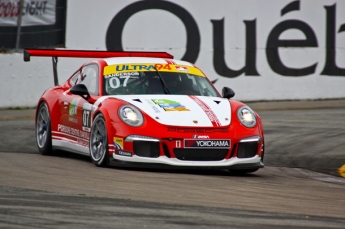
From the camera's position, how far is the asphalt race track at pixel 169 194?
20.9 ft

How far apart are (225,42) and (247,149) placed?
11.7m

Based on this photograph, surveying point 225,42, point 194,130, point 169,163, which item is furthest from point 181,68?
point 225,42

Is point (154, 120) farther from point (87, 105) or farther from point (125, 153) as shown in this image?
point (87, 105)

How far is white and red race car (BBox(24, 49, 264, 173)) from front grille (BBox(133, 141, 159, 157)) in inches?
0.4

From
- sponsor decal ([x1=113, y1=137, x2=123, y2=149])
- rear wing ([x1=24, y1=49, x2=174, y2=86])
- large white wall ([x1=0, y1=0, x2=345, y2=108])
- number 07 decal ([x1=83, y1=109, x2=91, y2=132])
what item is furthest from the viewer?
large white wall ([x1=0, y1=0, x2=345, y2=108])

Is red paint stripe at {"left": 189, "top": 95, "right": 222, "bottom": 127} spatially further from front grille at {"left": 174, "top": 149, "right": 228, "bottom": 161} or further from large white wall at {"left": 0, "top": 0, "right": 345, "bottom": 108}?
large white wall at {"left": 0, "top": 0, "right": 345, "bottom": 108}

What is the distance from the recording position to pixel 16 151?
38.5 feet

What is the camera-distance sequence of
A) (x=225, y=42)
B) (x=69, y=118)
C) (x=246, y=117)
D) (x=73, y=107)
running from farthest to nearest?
1. (x=225, y=42)
2. (x=69, y=118)
3. (x=73, y=107)
4. (x=246, y=117)

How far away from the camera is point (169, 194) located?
7.76 metres

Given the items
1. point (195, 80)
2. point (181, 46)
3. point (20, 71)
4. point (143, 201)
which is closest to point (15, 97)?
point (20, 71)

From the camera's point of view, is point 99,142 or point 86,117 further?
point 86,117

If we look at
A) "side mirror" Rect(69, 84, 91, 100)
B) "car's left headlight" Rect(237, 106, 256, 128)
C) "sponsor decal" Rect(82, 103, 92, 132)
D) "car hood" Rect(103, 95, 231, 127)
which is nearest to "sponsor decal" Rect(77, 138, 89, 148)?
"sponsor decal" Rect(82, 103, 92, 132)

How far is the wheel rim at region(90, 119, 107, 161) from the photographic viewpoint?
32.6 feet

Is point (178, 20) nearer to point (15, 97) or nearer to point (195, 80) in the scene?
point (15, 97)
